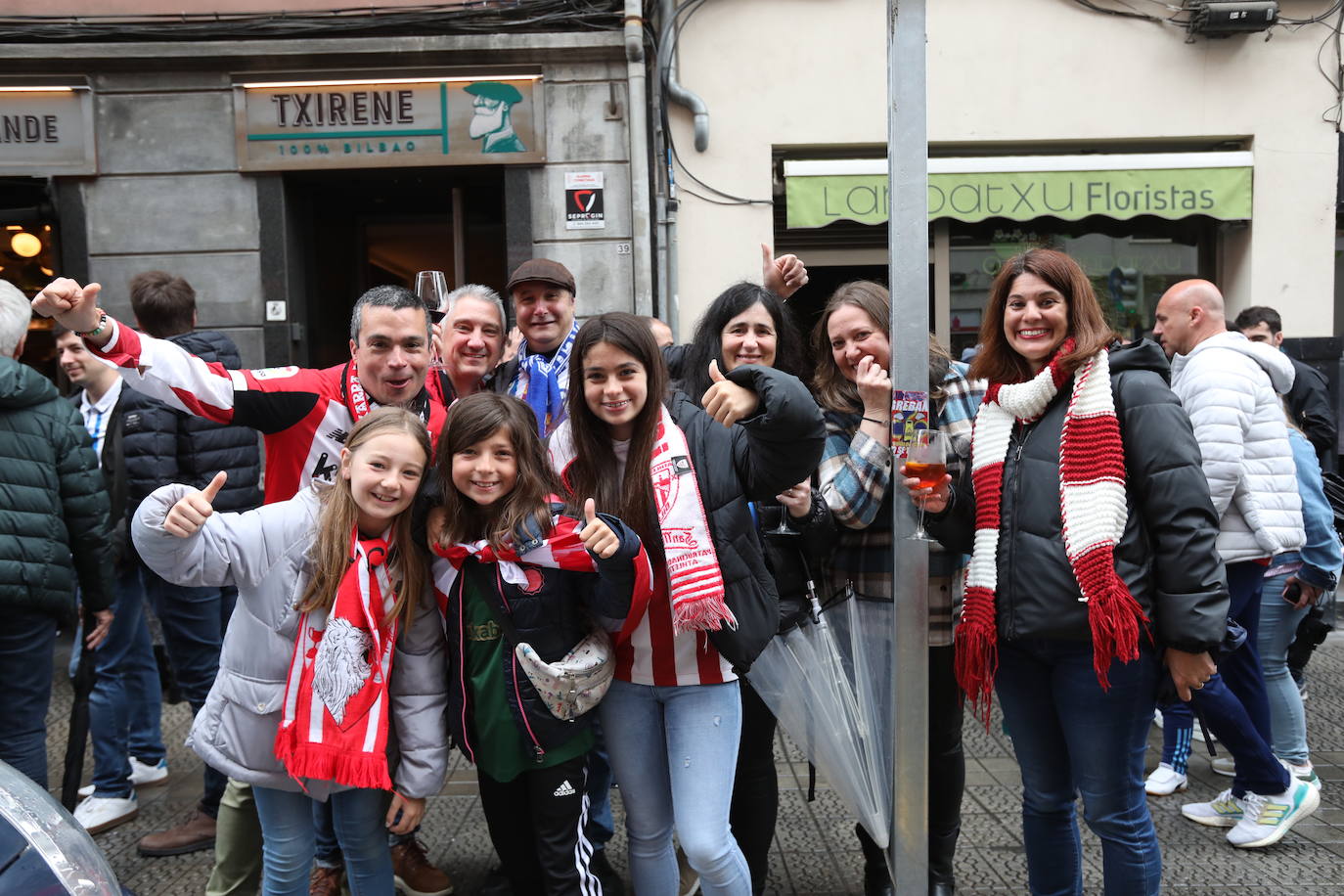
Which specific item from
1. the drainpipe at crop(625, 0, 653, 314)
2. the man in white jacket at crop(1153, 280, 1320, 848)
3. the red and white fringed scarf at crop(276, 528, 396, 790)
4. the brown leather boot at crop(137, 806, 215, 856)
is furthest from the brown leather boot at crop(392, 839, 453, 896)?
the drainpipe at crop(625, 0, 653, 314)

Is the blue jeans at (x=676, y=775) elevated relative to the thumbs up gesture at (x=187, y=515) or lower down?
lower down

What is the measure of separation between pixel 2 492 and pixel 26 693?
2.15ft

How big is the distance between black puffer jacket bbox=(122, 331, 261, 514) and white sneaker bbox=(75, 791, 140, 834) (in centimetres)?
117

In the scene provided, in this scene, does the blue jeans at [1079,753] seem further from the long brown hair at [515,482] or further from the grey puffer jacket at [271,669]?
the grey puffer jacket at [271,669]

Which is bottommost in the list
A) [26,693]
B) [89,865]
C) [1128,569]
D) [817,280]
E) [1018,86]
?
[26,693]

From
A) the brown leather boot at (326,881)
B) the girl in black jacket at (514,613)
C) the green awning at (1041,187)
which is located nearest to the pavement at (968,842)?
the brown leather boot at (326,881)

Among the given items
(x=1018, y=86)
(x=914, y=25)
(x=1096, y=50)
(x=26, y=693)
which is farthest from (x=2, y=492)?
(x=1096, y=50)

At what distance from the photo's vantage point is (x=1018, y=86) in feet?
24.8

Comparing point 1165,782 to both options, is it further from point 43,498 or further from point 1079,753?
point 43,498

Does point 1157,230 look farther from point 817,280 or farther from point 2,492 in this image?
point 2,492

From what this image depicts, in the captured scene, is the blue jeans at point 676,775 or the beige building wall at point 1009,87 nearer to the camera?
the blue jeans at point 676,775

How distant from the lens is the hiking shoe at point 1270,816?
3.59 meters


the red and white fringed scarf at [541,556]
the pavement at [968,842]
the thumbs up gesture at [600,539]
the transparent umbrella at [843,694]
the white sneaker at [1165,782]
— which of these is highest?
the thumbs up gesture at [600,539]

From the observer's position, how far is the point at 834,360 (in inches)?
124
